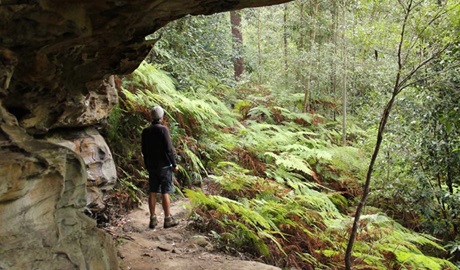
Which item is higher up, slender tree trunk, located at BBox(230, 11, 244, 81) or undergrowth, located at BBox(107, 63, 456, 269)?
slender tree trunk, located at BBox(230, 11, 244, 81)

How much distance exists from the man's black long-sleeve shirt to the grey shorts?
0.08m

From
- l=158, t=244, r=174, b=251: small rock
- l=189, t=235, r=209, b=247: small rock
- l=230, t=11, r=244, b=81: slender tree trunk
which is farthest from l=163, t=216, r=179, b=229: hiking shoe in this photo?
l=230, t=11, r=244, b=81: slender tree trunk

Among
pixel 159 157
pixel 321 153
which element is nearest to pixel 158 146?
pixel 159 157

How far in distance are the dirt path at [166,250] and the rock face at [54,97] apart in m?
0.86

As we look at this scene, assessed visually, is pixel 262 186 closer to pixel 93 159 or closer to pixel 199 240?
pixel 199 240

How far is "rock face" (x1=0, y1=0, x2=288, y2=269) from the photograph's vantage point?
9.37 ft

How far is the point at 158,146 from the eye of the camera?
5805mm

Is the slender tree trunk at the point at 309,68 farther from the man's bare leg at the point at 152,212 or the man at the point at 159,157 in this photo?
the man's bare leg at the point at 152,212

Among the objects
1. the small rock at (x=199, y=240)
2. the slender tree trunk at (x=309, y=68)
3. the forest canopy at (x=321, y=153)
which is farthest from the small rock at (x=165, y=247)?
the slender tree trunk at (x=309, y=68)

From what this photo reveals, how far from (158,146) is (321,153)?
4.66 meters

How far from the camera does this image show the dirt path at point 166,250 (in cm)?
477

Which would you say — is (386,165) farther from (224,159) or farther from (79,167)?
(79,167)

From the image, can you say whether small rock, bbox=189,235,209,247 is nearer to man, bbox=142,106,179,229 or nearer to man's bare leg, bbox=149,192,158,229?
man, bbox=142,106,179,229

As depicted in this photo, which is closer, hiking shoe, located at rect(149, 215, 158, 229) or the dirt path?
the dirt path
